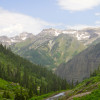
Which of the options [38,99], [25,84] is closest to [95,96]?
[38,99]

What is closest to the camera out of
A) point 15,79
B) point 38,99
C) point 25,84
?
point 38,99

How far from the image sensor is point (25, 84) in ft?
500

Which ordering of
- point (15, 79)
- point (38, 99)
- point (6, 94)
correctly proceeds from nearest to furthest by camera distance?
1. point (38, 99)
2. point (6, 94)
3. point (15, 79)

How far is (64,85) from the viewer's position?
160 metres

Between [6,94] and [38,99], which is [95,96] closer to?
[38,99]

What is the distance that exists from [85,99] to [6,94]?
201 ft

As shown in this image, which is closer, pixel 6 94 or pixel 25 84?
pixel 6 94

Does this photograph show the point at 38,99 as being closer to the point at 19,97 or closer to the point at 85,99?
the point at 19,97

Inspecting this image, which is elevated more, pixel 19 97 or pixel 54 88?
pixel 19 97

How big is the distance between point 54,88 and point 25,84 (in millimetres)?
29187

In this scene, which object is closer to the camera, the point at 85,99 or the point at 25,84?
the point at 85,99

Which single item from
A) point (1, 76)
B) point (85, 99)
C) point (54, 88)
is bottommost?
point (54, 88)

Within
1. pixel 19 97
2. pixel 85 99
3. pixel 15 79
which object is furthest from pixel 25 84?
pixel 85 99

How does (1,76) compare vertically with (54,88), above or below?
above
